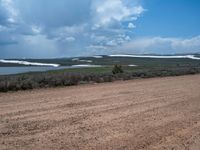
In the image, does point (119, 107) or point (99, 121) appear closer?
point (99, 121)

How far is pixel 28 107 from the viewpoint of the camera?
44.2 ft

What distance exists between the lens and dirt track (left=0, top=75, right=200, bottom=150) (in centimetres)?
841

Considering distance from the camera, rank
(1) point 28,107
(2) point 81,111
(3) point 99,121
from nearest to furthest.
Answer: (3) point 99,121 < (2) point 81,111 < (1) point 28,107

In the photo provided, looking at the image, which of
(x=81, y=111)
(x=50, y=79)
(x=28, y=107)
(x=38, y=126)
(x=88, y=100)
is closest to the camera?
(x=38, y=126)

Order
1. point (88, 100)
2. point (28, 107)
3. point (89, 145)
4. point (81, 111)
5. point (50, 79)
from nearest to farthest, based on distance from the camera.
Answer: point (89, 145) < point (81, 111) < point (28, 107) < point (88, 100) < point (50, 79)

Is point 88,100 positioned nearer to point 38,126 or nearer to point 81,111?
point 81,111

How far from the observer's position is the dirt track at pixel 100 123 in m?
8.41

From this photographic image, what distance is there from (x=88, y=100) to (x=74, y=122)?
4.81 meters

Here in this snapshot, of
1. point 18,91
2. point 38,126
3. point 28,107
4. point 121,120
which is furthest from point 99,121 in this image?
point 18,91

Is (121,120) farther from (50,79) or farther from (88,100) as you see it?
(50,79)

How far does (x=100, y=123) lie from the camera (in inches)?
416

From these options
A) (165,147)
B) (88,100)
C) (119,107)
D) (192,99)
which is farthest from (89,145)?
(192,99)

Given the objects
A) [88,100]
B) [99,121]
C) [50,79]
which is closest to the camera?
[99,121]

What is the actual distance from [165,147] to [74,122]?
131 inches
